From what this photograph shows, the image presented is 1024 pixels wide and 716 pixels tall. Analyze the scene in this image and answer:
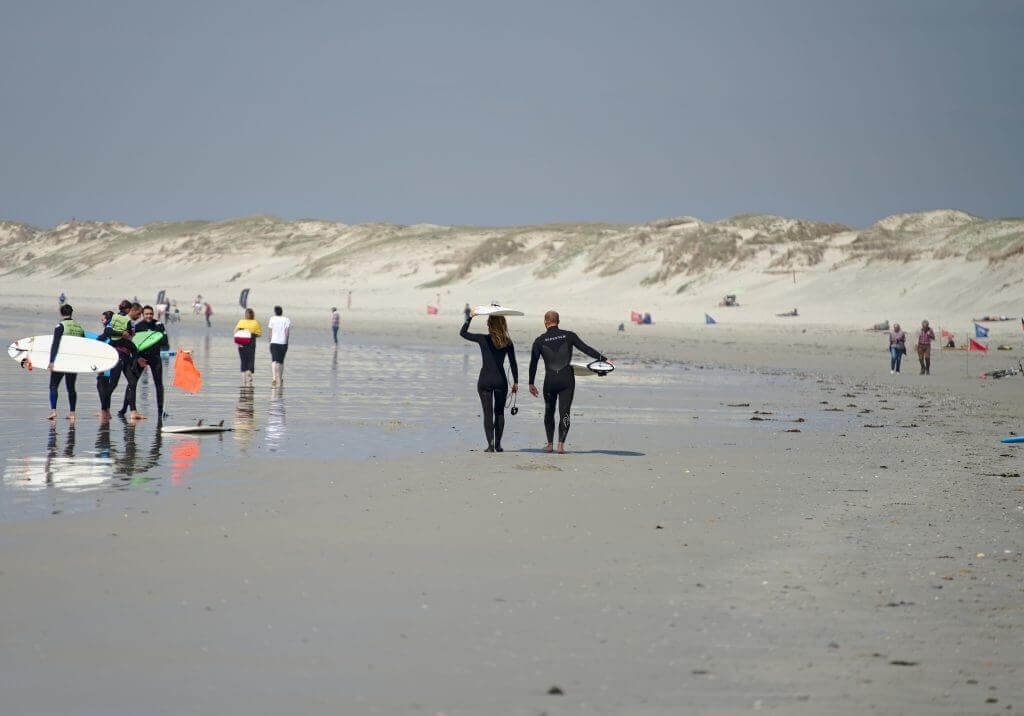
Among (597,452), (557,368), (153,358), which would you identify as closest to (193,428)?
(153,358)

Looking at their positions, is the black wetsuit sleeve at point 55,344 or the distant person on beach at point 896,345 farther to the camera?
the distant person on beach at point 896,345

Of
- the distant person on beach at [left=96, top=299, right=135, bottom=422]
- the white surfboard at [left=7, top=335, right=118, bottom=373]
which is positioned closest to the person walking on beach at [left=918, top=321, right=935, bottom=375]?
the distant person on beach at [left=96, top=299, right=135, bottom=422]

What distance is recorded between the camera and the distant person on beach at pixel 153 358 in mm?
17781

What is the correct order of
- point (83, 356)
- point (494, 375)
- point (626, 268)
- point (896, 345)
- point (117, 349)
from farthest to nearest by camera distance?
1. point (626, 268)
2. point (896, 345)
3. point (117, 349)
4. point (83, 356)
5. point (494, 375)

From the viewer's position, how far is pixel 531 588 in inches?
324

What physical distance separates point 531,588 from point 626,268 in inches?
3148

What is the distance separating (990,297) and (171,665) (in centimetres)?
5470

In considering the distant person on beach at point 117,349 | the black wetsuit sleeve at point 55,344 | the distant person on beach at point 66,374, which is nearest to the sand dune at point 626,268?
the distant person on beach at point 117,349

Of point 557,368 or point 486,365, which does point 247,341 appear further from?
point 557,368

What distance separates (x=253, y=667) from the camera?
6.50 meters

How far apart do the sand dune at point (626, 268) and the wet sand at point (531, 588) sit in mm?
45367

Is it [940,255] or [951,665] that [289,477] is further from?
[940,255]

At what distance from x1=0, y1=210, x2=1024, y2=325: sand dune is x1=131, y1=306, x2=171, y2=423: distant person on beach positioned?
41722 mm

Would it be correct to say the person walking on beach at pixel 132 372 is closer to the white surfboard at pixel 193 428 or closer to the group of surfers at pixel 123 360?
the group of surfers at pixel 123 360
